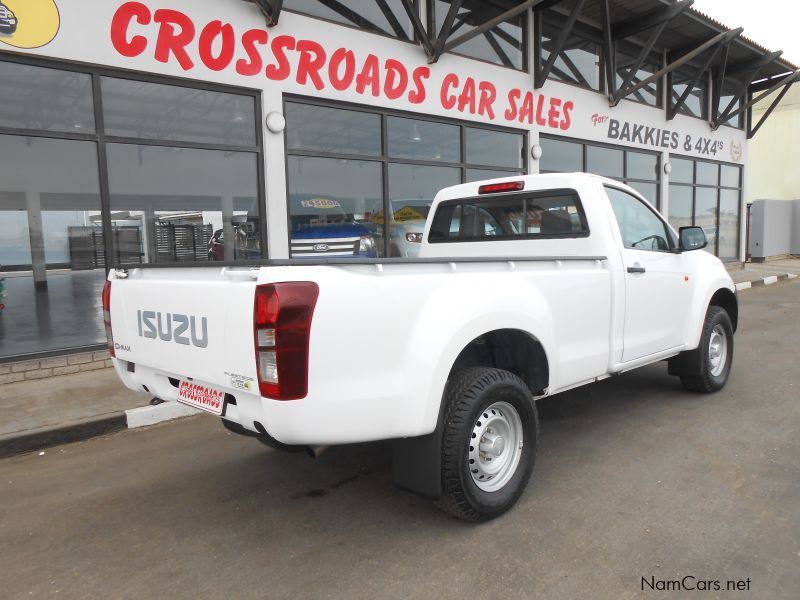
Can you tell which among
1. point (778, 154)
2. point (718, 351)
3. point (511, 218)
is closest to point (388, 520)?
point (511, 218)

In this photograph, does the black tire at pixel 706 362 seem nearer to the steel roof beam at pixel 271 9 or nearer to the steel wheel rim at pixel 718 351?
the steel wheel rim at pixel 718 351

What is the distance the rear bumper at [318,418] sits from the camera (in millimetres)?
2312

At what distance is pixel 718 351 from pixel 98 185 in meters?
6.60

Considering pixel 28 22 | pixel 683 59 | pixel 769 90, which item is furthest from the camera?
pixel 769 90

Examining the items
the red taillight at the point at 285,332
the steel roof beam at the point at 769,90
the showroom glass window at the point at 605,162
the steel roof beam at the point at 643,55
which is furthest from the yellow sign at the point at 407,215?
the steel roof beam at the point at 769,90

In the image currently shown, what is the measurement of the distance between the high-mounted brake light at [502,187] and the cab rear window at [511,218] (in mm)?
44

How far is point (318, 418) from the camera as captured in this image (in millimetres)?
2334

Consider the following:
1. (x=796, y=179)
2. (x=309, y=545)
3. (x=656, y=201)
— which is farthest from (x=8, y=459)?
(x=796, y=179)

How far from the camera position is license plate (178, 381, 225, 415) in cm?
264

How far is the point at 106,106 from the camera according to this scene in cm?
630

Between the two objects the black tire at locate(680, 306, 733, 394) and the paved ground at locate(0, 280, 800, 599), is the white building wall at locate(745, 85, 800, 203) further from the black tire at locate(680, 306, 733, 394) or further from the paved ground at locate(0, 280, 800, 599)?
the paved ground at locate(0, 280, 800, 599)

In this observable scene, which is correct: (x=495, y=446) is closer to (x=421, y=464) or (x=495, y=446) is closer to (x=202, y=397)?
(x=421, y=464)

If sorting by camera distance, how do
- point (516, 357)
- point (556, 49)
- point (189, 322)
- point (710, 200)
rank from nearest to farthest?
point (189, 322)
point (516, 357)
point (556, 49)
point (710, 200)

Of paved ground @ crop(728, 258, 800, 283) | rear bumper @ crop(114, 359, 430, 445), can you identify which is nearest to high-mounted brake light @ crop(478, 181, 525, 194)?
rear bumper @ crop(114, 359, 430, 445)
